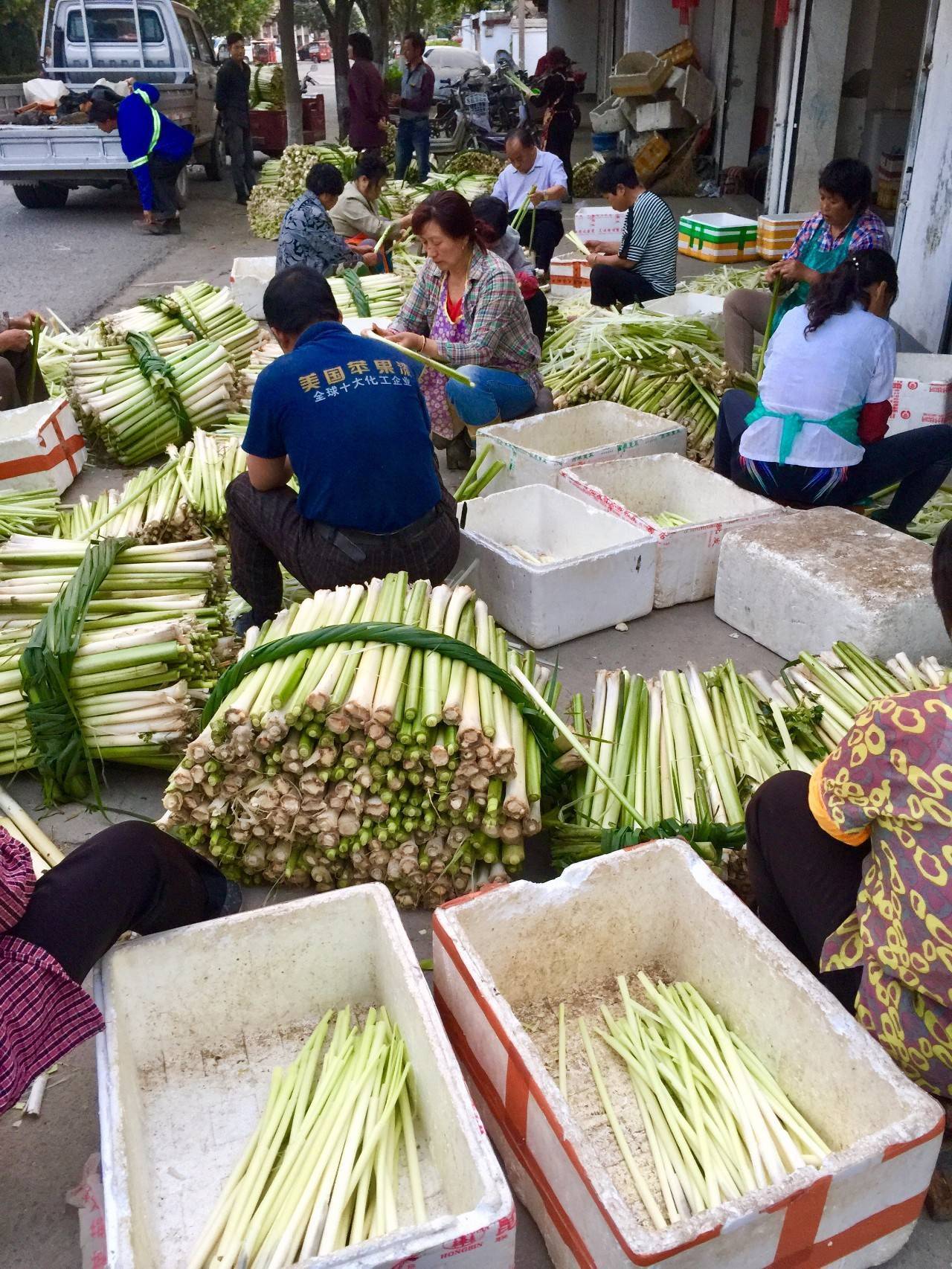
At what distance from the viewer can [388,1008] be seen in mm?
2492

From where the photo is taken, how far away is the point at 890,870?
6.66 ft

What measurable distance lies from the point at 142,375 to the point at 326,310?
8.61 ft

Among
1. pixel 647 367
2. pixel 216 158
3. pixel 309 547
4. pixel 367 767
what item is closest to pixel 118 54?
pixel 216 158

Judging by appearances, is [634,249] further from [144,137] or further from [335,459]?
A: [144,137]

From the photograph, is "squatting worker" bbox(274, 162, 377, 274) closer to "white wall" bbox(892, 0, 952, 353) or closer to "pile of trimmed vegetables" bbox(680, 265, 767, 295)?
"pile of trimmed vegetables" bbox(680, 265, 767, 295)

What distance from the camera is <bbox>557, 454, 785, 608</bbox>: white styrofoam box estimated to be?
4.41 m

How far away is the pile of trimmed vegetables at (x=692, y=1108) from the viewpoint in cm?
202

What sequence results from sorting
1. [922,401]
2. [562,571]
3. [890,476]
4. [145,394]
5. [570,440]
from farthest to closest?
[145,394], [570,440], [922,401], [890,476], [562,571]

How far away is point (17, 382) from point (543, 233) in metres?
4.96

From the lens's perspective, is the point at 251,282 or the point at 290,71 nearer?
the point at 251,282

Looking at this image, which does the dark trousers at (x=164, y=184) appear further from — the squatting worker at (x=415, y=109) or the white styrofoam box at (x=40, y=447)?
the white styrofoam box at (x=40, y=447)

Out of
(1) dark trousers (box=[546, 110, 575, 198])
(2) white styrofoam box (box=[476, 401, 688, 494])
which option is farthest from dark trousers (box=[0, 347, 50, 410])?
(1) dark trousers (box=[546, 110, 575, 198])

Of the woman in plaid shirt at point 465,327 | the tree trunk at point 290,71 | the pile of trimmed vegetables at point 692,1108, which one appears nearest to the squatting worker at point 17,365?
the woman in plaid shirt at point 465,327

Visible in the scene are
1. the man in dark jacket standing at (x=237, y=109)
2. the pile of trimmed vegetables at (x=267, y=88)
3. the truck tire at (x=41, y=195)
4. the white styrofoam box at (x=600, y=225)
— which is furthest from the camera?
the pile of trimmed vegetables at (x=267, y=88)
